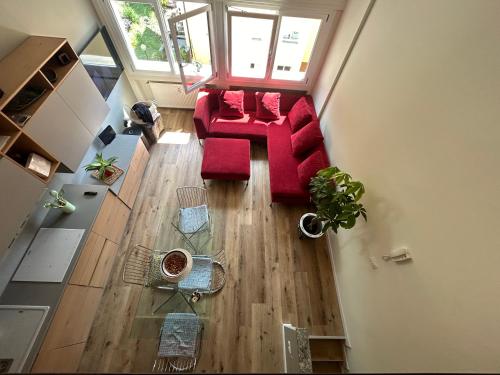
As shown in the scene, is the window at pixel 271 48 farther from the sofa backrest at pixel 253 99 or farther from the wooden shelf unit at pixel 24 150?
the wooden shelf unit at pixel 24 150

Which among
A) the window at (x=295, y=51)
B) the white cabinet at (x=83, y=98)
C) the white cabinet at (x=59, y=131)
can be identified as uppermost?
the window at (x=295, y=51)

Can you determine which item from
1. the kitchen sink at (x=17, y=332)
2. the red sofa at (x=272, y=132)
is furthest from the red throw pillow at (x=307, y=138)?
the kitchen sink at (x=17, y=332)

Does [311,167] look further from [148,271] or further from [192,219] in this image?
[148,271]

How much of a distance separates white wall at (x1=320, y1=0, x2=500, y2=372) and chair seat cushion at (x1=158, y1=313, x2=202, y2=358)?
158 cm

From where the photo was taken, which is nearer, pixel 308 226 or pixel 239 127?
pixel 308 226

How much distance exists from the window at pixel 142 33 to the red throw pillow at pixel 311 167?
292 centimetres

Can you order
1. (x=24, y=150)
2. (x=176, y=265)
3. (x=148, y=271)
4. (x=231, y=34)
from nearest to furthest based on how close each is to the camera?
1. (x=24, y=150)
2. (x=176, y=265)
3. (x=148, y=271)
4. (x=231, y=34)

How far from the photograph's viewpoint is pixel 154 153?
3.65m


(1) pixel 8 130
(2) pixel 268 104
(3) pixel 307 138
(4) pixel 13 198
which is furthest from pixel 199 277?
(2) pixel 268 104

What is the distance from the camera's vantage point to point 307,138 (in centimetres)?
304

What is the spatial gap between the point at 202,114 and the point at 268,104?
1.11m

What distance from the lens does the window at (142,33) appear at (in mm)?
3020

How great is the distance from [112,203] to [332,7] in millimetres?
3790

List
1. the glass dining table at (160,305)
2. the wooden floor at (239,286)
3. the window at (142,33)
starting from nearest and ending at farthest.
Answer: the wooden floor at (239,286) < the glass dining table at (160,305) < the window at (142,33)
